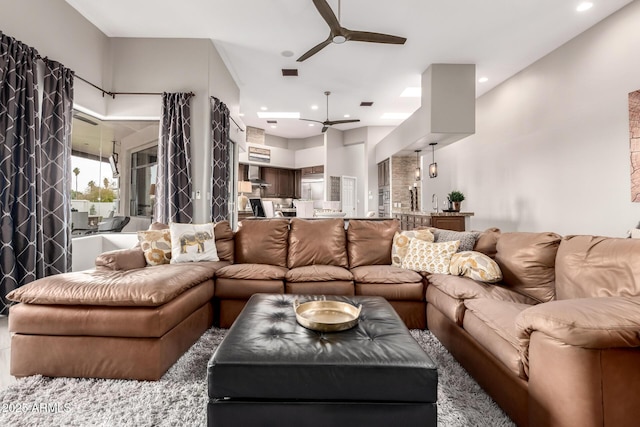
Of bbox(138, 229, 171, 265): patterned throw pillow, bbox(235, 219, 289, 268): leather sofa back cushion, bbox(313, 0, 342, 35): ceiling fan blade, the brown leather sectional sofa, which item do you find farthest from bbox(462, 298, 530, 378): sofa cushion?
bbox(313, 0, 342, 35): ceiling fan blade

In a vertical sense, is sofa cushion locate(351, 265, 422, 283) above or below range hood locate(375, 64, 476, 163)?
below

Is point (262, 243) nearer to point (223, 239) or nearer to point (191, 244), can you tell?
point (223, 239)

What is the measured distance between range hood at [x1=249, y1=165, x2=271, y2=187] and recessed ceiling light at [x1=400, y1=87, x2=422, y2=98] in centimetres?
505

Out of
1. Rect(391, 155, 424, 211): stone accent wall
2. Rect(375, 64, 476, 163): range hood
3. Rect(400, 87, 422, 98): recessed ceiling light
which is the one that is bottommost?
Rect(391, 155, 424, 211): stone accent wall

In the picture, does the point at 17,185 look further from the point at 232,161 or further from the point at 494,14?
the point at 494,14

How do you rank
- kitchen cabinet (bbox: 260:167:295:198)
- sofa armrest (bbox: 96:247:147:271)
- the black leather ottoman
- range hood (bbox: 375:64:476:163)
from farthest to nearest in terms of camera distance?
1. kitchen cabinet (bbox: 260:167:295:198)
2. range hood (bbox: 375:64:476:163)
3. sofa armrest (bbox: 96:247:147:271)
4. the black leather ottoman

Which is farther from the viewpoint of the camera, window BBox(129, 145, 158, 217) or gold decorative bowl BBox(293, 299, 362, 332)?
window BBox(129, 145, 158, 217)

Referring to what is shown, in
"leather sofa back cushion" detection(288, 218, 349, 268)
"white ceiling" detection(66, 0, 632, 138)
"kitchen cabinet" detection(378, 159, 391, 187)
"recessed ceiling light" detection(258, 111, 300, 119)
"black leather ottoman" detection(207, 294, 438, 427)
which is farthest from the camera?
"kitchen cabinet" detection(378, 159, 391, 187)

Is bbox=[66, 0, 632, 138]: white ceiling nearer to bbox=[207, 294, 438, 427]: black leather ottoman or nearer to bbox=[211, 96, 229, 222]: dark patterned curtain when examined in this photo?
bbox=[211, 96, 229, 222]: dark patterned curtain

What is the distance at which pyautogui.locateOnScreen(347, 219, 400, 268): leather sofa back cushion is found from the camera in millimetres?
3201

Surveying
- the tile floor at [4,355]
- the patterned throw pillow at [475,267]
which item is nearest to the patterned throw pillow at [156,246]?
the tile floor at [4,355]

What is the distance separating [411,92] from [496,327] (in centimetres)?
596

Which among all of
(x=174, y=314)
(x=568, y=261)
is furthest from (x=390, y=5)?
(x=174, y=314)

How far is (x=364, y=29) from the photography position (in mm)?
4258
